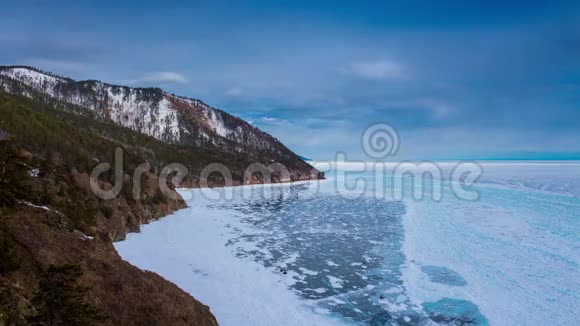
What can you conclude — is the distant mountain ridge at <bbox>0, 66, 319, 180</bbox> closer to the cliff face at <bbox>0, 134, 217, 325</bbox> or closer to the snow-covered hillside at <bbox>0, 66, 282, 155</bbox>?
the snow-covered hillside at <bbox>0, 66, 282, 155</bbox>

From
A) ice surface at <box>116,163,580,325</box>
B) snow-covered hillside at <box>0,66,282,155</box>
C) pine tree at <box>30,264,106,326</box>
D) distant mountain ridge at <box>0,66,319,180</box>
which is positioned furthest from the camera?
snow-covered hillside at <box>0,66,282,155</box>

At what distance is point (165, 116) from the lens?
162750 millimetres

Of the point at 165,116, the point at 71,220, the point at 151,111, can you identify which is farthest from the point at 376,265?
the point at 151,111

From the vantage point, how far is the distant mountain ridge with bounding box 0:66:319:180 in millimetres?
146163

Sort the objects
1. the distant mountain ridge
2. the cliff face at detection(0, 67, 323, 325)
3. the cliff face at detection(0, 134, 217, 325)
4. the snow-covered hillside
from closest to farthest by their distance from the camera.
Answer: the cliff face at detection(0, 134, 217, 325), the cliff face at detection(0, 67, 323, 325), the distant mountain ridge, the snow-covered hillside

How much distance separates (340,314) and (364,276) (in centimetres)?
432

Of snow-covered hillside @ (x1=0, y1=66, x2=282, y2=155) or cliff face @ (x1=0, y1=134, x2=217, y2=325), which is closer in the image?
cliff face @ (x1=0, y1=134, x2=217, y2=325)

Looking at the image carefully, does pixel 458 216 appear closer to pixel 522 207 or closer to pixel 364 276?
pixel 522 207

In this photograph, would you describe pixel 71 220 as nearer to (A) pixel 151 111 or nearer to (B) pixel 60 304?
(B) pixel 60 304

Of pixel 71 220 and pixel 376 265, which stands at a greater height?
pixel 71 220

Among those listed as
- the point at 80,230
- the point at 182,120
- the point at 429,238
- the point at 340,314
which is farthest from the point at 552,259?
the point at 182,120

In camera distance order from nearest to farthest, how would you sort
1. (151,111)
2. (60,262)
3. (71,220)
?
(60,262) < (71,220) < (151,111)

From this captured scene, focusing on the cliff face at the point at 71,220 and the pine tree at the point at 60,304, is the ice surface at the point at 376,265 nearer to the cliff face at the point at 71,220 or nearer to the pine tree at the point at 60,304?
the cliff face at the point at 71,220

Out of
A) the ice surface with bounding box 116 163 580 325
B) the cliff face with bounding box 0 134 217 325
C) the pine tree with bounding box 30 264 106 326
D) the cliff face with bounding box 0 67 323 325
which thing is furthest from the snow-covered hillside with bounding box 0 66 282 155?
the pine tree with bounding box 30 264 106 326
